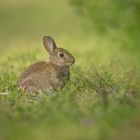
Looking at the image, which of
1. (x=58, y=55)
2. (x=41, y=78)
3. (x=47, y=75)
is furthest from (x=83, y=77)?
(x=41, y=78)

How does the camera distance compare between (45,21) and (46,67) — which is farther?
(45,21)

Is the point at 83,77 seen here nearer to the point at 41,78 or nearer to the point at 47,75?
the point at 47,75

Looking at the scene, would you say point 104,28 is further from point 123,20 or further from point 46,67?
point 46,67

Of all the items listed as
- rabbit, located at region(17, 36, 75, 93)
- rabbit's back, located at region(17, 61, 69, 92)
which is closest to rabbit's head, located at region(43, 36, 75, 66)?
rabbit, located at region(17, 36, 75, 93)

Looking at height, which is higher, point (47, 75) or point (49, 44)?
point (49, 44)

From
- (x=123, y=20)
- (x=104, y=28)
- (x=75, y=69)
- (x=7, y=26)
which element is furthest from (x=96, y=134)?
(x=7, y=26)

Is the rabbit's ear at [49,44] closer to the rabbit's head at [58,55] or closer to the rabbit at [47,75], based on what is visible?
the rabbit's head at [58,55]

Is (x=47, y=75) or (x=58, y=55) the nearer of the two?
(x=47, y=75)
